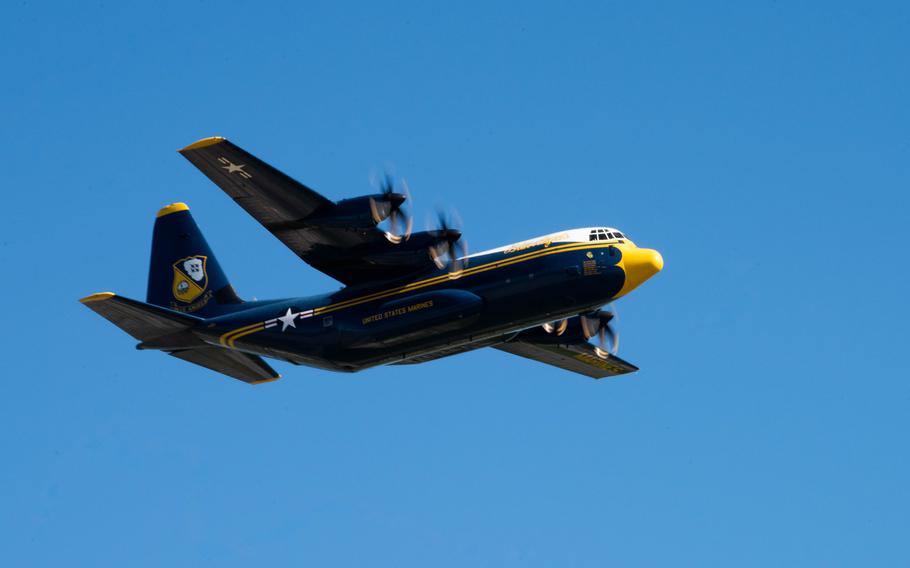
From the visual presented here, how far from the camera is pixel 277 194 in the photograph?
3675 centimetres

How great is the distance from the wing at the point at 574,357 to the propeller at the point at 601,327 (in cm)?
46

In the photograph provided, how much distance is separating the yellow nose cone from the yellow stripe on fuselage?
247mm

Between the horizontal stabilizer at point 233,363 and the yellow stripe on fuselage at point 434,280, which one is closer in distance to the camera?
the yellow stripe on fuselage at point 434,280

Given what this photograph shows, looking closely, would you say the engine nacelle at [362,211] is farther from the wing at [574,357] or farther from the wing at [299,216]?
the wing at [574,357]

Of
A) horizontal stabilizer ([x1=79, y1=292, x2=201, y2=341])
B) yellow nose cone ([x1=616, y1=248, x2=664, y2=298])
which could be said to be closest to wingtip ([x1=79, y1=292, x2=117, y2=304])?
horizontal stabilizer ([x1=79, y1=292, x2=201, y2=341])

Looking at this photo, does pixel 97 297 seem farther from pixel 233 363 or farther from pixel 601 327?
pixel 601 327

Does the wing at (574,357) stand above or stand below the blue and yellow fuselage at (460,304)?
above

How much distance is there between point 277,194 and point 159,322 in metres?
5.84

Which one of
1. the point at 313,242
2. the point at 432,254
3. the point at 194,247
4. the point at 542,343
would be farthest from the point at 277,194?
the point at 542,343

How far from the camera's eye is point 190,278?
42.6 metres

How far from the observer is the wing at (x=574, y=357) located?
43.2m

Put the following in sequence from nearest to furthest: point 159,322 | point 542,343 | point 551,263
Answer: point 551,263
point 159,322
point 542,343

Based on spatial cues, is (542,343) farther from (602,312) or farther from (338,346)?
(338,346)

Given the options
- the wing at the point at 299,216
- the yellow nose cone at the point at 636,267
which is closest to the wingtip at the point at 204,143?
the wing at the point at 299,216
